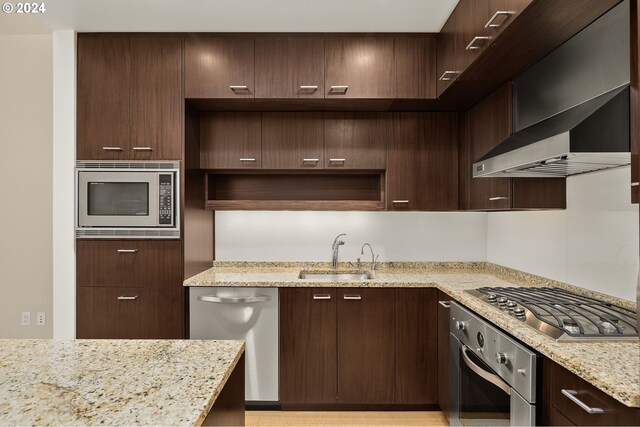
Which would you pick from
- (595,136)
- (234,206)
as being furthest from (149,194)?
(595,136)

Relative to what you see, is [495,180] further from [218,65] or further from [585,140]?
[218,65]

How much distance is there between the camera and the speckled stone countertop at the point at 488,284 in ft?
3.77

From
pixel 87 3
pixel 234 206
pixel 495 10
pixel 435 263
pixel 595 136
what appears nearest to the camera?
pixel 595 136

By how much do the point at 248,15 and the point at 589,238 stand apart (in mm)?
2346

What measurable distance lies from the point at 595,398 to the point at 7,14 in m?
4.00

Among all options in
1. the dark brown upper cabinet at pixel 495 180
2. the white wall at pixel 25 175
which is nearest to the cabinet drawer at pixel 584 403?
the dark brown upper cabinet at pixel 495 180

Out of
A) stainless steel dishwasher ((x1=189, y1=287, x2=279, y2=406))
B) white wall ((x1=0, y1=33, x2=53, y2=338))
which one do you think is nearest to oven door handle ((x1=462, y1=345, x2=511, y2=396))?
stainless steel dishwasher ((x1=189, y1=287, x2=279, y2=406))

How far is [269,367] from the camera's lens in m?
2.72

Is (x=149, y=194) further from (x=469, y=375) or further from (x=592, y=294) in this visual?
(x=592, y=294)

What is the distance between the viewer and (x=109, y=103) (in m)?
2.86

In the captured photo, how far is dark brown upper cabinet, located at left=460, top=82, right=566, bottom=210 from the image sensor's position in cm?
236

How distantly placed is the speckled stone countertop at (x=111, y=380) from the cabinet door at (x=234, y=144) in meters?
1.90

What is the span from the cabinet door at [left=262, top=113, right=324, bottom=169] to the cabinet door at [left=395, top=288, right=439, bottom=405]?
1.18 meters

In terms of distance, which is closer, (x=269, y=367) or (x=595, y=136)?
(x=595, y=136)
